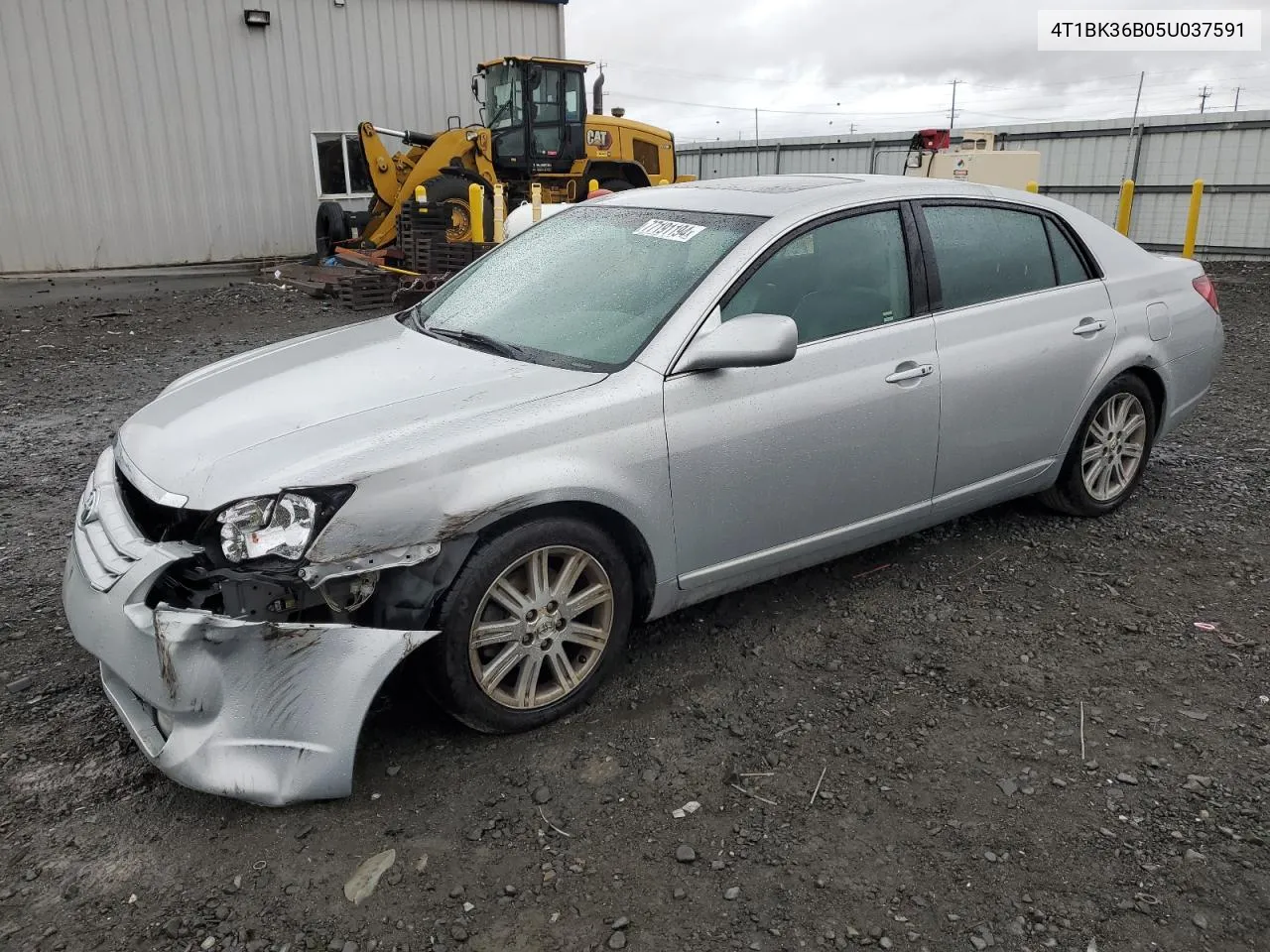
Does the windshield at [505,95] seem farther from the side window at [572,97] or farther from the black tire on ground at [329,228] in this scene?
the black tire on ground at [329,228]

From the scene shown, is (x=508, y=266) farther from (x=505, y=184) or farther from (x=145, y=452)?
(x=505, y=184)

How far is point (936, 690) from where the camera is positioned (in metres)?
3.25

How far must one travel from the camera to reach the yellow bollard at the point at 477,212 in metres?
12.1

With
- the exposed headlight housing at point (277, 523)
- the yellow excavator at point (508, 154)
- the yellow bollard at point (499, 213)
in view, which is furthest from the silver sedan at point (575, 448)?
the yellow excavator at point (508, 154)

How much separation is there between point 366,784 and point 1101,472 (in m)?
3.56

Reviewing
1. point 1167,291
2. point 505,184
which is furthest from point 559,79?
point 1167,291

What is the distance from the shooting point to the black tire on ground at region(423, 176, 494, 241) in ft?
41.8

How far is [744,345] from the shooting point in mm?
3031

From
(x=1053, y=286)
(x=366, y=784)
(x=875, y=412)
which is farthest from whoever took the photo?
(x=1053, y=286)

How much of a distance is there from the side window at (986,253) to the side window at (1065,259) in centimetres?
4

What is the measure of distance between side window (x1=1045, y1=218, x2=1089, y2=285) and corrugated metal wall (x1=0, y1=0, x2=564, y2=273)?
1607cm

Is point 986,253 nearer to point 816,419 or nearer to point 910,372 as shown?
point 910,372

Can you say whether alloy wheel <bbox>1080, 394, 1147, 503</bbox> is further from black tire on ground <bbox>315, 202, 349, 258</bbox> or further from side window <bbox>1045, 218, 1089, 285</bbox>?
black tire on ground <bbox>315, 202, 349, 258</bbox>

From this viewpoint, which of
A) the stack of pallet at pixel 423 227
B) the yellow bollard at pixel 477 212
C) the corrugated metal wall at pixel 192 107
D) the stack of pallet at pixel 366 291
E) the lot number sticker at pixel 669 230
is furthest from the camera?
the corrugated metal wall at pixel 192 107
